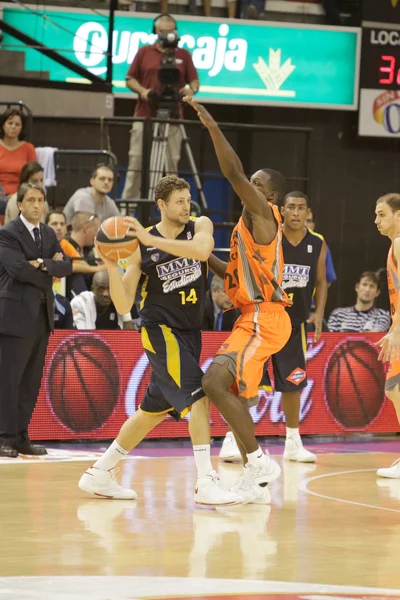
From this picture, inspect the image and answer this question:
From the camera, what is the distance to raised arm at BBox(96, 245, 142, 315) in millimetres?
6414

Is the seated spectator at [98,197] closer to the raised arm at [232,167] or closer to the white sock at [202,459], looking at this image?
the raised arm at [232,167]

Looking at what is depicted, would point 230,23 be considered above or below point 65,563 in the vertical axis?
above

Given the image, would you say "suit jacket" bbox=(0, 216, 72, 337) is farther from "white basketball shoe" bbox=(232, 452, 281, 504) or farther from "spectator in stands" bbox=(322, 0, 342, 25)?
"spectator in stands" bbox=(322, 0, 342, 25)

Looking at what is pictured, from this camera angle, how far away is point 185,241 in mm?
6523

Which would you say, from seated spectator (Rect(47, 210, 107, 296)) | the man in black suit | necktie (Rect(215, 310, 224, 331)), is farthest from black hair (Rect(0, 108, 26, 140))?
the man in black suit

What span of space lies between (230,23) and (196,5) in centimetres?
76

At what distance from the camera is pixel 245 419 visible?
6660 mm

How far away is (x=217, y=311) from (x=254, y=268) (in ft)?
15.9

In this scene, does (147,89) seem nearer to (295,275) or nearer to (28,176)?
(28,176)

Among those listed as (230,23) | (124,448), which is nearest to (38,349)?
(124,448)

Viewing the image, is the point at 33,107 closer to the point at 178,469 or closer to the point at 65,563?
the point at 178,469

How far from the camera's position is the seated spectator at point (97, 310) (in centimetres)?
1055

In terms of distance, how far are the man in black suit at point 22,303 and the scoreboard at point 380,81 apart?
8581 millimetres

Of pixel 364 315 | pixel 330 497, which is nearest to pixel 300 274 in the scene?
pixel 330 497
